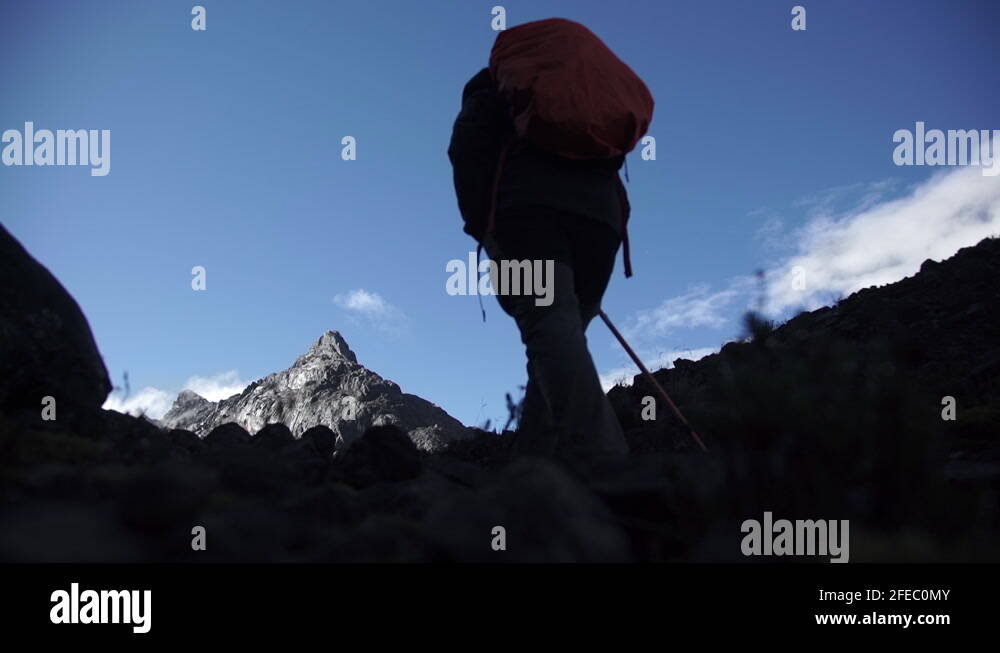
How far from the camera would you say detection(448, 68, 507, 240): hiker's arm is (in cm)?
416

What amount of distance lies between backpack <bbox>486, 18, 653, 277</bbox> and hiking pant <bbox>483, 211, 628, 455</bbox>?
0.24 meters

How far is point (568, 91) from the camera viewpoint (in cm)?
395

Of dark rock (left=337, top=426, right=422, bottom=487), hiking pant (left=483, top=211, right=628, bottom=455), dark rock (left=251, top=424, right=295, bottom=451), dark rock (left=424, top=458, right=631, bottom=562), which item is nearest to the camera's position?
dark rock (left=424, top=458, right=631, bottom=562)

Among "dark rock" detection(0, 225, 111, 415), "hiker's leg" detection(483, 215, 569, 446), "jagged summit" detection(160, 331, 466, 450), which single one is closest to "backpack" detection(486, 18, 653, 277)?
"hiker's leg" detection(483, 215, 569, 446)

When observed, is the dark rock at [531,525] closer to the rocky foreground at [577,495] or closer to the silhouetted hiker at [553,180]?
the rocky foreground at [577,495]

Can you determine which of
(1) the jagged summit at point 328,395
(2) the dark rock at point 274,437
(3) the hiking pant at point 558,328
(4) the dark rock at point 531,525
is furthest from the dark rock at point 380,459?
(1) the jagged summit at point 328,395

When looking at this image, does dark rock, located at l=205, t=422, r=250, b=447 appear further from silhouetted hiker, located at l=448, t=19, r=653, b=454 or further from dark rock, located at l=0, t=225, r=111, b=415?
silhouetted hiker, located at l=448, t=19, r=653, b=454

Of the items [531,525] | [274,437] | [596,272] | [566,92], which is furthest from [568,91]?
[274,437]

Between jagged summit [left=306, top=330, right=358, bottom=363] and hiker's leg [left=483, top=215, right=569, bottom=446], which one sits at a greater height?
jagged summit [left=306, top=330, right=358, bottom=363]

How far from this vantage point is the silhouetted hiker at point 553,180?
154 inches
